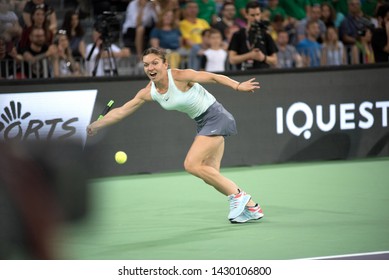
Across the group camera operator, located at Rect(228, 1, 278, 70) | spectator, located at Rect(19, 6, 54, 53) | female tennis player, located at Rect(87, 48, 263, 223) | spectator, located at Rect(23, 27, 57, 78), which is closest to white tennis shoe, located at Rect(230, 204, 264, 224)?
female tennis player, located at Rect(87, 48, 263, 223)

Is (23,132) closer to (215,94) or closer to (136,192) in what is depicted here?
(136,192)

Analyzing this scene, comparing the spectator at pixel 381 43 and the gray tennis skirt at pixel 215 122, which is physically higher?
the gray tennis skirt at pixel 215 122

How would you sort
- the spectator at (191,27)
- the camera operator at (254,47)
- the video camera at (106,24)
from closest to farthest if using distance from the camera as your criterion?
the camera operator at (254,47) < the video camera at (106,24) < the spectator at (191,27)

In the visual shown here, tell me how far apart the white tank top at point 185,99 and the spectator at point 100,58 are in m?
4.57

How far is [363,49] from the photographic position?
61.3 ft

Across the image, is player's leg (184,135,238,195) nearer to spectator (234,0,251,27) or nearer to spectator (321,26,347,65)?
spectator (321,26,347,65)

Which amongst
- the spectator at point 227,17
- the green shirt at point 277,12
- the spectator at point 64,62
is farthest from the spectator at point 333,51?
the spectator at point 64,62

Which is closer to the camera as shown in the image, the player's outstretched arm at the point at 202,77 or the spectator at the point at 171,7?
the player's outstretched arm at the point at 202,77

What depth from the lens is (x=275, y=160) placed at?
1655cm

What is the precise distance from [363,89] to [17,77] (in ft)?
19.0

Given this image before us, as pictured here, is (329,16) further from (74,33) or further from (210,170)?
(210,170)

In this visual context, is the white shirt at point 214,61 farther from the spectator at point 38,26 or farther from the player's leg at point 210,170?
the player's leg at point 210,170

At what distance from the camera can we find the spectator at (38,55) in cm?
1568

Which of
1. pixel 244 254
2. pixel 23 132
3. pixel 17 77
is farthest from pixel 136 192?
→ pixel 244 254
